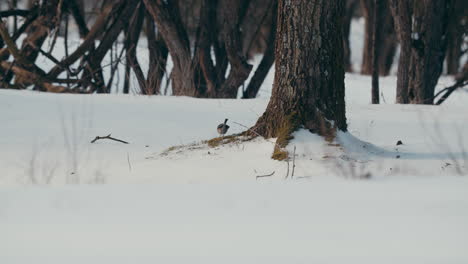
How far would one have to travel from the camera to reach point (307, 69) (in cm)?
507

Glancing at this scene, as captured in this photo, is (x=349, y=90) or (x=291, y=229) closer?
(x=291, y=229)

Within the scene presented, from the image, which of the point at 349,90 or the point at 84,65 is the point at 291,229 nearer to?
the point at 84,65

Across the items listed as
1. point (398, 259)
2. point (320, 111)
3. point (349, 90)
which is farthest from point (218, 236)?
point (349, 90)

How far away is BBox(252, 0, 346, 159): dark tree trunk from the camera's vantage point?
5.03m

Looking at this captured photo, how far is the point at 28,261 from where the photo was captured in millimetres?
2121

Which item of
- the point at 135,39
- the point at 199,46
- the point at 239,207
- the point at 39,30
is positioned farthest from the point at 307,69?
the point at 39,30

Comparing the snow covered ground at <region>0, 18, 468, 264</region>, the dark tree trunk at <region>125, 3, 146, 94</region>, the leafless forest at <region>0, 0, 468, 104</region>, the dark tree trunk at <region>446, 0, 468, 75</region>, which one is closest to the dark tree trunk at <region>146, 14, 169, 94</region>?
the leafless forest at <region>0, 0, 468, 104</region>

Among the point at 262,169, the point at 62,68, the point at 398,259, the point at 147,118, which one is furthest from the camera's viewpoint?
the point at 62,68

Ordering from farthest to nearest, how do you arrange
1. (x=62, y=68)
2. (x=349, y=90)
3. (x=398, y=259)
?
(x=349, y=90)
(x=62, y=68)
(x=398, y=259)

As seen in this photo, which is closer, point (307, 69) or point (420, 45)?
point (307, 69)

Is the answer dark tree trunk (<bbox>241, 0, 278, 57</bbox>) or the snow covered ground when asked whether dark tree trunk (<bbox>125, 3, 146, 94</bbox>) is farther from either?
the snow covered ground

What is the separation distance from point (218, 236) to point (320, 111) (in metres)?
2.94

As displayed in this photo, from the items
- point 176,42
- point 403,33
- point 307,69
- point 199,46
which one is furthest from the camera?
point 199,46

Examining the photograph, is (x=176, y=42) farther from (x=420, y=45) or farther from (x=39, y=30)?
(x=420, y=45)
